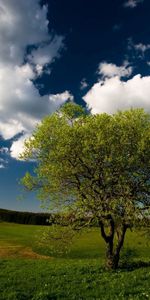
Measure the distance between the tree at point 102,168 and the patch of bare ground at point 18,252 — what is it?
21647 mm

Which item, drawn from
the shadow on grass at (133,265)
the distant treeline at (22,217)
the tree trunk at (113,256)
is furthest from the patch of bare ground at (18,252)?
the distant treeline at (22,217)

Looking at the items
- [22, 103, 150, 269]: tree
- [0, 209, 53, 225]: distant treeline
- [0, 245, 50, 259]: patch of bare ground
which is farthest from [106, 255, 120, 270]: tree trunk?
[0, 209, 53, 225]: distant treeline

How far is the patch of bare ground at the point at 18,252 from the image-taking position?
5222cm

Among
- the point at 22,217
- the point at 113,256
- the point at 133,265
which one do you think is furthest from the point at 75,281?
the point at 22,217

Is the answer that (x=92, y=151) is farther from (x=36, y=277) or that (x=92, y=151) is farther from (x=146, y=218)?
(x=36, y=277)

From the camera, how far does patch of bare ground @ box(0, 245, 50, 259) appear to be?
52219 mm

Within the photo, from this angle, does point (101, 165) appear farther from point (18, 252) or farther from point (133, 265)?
point (18, 252)

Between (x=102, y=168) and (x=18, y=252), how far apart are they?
98.8 feet

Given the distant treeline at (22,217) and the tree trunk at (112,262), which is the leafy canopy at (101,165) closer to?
the tree trunk at (112,262)

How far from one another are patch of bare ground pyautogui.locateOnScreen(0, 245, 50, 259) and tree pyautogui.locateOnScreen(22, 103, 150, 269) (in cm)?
2165

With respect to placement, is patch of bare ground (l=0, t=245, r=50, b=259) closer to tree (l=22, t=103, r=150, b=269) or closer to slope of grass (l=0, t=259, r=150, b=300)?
slope of grass (l=0, t=259, r=150, b=300)

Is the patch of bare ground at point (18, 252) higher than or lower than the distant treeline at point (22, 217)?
lower

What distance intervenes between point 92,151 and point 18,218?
112 m

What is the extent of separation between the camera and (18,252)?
2212 inches
